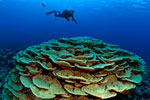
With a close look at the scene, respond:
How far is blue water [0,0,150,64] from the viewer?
2942 centimetres

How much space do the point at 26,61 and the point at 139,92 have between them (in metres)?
3.50

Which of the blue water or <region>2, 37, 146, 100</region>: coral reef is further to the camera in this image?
the blue water

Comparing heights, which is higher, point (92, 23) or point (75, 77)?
point (92, 23)

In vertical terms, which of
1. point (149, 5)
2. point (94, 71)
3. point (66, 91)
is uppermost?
point (149, 5)

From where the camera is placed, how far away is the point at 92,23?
62.3 m

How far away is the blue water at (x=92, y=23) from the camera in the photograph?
29422 mm

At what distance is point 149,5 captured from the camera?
2505 cm

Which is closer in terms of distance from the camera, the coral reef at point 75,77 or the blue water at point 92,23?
the coral reef at point 75,77

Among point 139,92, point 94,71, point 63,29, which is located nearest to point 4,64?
point 94,71

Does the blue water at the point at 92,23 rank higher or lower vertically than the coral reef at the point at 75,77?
higher

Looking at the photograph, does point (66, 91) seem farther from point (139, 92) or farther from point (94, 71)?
point (139, 92)

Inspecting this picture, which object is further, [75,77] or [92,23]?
[92,23]

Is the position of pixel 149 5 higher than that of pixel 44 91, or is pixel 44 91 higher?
pixel 149 5

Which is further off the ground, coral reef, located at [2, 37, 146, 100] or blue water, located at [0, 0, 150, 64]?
blue water, located at [0, 0, 150, 64]
